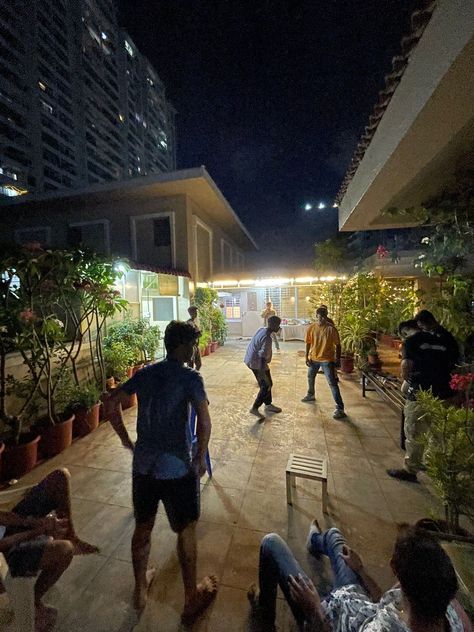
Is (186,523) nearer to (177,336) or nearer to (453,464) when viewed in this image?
(177,336)

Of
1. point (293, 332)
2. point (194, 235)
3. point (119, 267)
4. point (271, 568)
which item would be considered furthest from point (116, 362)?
point (293, 332)

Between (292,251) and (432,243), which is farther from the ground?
(292,251)

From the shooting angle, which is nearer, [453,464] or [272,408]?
[453,464]

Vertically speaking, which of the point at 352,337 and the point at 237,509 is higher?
the point at 352,337

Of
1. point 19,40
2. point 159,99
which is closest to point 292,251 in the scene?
point 19,40

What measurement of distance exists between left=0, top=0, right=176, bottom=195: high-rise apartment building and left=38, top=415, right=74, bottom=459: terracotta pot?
33.5 metres

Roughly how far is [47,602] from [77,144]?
62.3 meters

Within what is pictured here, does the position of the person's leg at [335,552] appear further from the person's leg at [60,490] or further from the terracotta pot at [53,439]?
the terracotta pot at [53,439]

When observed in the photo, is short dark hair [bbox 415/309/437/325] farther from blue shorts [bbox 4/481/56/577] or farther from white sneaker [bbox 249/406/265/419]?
blue shorts [bbox 4/481/56/577]

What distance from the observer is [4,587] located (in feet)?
4.46

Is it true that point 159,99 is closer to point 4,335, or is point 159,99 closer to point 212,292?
point 212,292

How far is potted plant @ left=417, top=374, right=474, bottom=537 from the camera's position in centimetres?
199

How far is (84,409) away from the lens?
409cm

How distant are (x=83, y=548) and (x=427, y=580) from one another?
253cm
